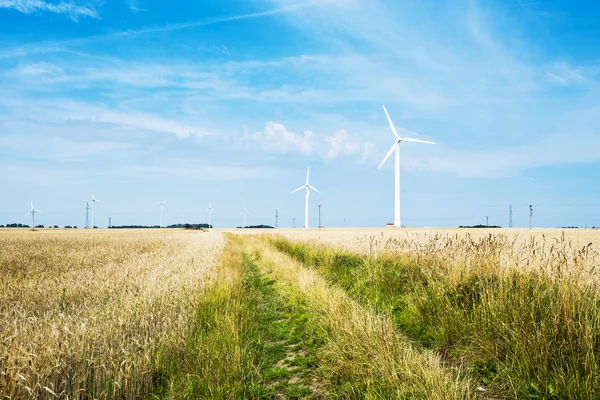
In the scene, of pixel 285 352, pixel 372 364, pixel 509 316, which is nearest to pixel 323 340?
pixel 285 352

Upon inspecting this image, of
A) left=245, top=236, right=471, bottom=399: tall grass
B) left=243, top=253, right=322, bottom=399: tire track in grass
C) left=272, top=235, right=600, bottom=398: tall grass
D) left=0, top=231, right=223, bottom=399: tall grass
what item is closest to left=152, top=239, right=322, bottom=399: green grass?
left=243, top=253, right=322, bottom=399: tire track in grass

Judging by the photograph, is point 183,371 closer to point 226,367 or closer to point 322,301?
point 226,367

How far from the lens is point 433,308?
9312 millimetres

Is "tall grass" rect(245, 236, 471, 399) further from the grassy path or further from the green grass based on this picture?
the green grass

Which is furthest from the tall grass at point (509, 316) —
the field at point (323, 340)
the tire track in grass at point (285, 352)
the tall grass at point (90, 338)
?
the tall grass at point (90, 338)

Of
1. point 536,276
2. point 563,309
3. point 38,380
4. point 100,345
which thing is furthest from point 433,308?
point 38,380

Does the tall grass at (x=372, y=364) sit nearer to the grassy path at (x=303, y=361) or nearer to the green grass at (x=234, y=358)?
the grassy path at (x=303, y=361)

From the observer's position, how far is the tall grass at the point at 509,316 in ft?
18.3

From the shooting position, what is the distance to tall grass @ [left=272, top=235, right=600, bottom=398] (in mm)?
5566

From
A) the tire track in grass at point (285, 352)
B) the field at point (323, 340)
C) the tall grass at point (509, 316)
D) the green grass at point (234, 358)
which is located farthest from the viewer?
the tire track in grass at point (285, 352)

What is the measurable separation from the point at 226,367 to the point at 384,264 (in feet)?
33.4

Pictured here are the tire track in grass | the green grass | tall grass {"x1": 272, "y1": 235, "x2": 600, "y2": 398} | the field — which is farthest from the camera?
the tire track in grass

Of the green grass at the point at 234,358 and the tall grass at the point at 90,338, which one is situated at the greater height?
the tall grass at the point at 90,338

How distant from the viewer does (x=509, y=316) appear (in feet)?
23.8
